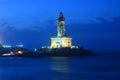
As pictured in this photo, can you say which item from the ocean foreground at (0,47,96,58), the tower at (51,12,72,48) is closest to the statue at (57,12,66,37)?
the tower at (51,12,72,48)

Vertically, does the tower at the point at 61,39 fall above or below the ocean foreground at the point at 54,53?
above

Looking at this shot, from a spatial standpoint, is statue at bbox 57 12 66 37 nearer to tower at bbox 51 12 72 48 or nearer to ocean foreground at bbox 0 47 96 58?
tower at bbox 51 12 72 48

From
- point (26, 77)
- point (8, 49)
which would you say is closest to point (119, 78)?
point (26, 77)

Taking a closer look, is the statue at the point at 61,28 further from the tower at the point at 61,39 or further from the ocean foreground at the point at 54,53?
the ocean foreground at the point at 54,53

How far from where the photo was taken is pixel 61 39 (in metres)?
137

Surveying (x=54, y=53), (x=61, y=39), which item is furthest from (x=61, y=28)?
(x=54, y=53)

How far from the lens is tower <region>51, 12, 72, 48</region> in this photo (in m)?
137

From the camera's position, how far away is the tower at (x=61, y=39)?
137375 millimetres

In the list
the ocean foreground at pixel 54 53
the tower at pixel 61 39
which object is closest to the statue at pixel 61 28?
the tower at pixel 61 39

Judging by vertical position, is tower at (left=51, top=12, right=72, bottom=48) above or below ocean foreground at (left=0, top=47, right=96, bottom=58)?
above

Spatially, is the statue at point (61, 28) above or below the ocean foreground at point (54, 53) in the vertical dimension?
above

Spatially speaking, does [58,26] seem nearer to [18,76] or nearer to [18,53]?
[18,53]

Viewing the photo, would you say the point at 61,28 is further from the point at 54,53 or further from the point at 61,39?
the point at 54,53

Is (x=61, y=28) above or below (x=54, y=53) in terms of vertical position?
above
